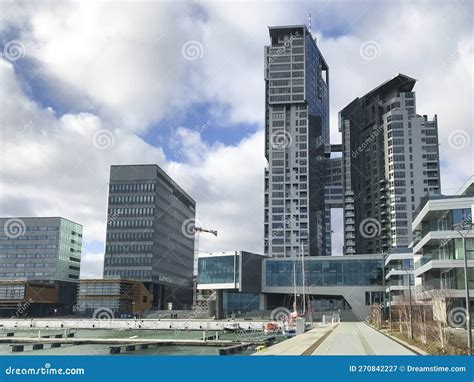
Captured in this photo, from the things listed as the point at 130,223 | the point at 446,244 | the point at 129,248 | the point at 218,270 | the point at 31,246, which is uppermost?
the point at 130,223

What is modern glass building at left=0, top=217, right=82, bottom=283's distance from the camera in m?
165

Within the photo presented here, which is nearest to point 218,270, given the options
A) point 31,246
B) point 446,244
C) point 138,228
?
point 138,228

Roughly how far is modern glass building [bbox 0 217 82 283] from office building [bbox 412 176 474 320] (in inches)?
4907

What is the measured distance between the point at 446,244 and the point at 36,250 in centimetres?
13641

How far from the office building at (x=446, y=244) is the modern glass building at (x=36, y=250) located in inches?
4907

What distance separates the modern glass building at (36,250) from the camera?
165375 mm

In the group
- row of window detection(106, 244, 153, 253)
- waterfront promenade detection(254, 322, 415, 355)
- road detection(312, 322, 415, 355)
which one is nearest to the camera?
waterfront promenade detection(254, 322, 415, 355)

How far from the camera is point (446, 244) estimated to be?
61406mm

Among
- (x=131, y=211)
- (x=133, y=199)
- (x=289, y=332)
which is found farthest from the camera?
(x=133, y=199)

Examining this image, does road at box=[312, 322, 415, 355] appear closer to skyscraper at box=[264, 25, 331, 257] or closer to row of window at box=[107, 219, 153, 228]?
row of window at box=[107, 219, 153, 228]

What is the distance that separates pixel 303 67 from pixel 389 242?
68350 mm

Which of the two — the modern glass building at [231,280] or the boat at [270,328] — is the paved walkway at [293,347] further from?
the modern glass building at [231,280]

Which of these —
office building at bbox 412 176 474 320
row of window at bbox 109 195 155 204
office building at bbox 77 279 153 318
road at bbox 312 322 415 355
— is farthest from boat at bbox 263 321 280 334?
row of window at bbox 109 195 155 204

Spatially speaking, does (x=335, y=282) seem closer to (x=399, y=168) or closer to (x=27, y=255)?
(x=399, y=168)
